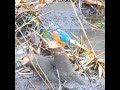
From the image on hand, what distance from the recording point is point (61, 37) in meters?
2.20

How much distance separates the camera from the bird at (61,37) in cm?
220

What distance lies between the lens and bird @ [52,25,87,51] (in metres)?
→ 2.20

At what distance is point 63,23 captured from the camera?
7.29 ft

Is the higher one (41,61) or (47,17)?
(47,17)

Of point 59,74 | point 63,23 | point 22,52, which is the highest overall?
point 63,23

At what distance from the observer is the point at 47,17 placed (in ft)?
7.29

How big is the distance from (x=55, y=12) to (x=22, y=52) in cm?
32
